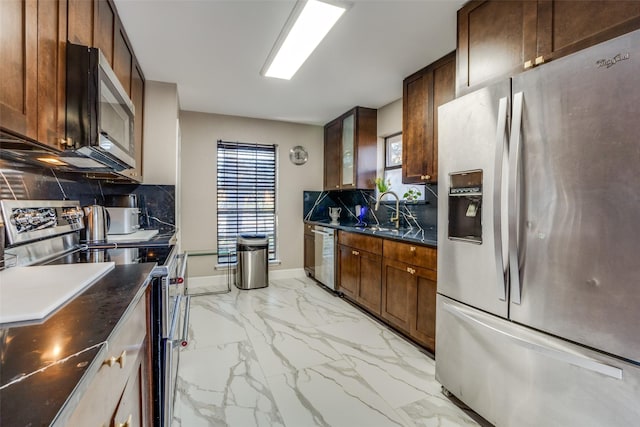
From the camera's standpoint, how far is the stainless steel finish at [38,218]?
49.5 inches

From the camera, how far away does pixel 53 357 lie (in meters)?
0.56

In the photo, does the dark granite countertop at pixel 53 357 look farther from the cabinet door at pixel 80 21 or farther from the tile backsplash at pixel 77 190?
the cabinet door at pixel 80 21

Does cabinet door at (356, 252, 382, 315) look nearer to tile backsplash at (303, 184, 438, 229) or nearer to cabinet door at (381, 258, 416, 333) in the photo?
cabinet door at (381, 258, 416, 333)

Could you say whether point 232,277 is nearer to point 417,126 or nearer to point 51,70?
point 417,126

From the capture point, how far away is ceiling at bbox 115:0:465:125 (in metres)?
1.92

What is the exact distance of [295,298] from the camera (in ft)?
12.0

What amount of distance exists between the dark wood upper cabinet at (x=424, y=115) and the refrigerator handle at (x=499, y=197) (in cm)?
110

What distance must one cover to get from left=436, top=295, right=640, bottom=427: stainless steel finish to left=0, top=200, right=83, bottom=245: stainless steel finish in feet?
7.11

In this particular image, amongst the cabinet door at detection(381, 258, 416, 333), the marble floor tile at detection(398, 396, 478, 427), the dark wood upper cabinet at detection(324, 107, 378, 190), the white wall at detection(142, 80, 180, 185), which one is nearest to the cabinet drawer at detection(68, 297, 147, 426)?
the marble floor tile at detection(398, 396, 478, 427)

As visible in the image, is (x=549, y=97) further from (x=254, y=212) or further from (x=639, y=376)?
(x=254, y=212)

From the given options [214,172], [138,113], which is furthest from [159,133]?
[214,172]

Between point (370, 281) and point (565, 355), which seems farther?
point (370, 281)

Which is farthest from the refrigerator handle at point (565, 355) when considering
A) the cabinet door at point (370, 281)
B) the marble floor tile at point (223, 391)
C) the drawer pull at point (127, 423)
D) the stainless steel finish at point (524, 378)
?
the drawer pull at point (127, 423)

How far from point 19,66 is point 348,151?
3.41m
